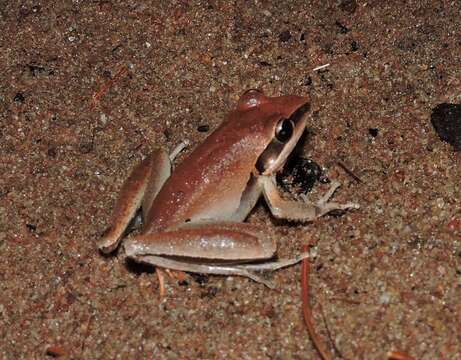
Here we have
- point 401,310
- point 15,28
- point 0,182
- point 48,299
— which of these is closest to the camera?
point 401,310

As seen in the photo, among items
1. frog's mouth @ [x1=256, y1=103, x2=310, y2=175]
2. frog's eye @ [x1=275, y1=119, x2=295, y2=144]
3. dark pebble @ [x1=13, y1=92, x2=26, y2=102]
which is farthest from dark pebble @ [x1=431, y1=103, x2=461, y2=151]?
dark pebble @ [x1=13, y1=92, x2=26, y2=102]

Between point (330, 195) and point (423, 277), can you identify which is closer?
point (423, 277)

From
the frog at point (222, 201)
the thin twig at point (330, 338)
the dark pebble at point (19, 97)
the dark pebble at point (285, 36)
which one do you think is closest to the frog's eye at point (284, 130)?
the frog at point (222, 201)

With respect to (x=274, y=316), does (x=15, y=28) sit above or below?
above

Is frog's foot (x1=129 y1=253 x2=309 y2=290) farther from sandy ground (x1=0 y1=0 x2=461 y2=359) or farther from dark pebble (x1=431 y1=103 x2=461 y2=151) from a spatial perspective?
dark pebble (x1=431 y1=103 x2=461 y2=151)

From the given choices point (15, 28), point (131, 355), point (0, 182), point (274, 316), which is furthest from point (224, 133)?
point (15, 28)

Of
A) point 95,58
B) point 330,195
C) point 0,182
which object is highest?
point 95,58

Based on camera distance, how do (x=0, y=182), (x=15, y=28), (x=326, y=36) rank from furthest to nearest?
(x=15, y=28)
(x=326, y=36)
(x=0, y=182)

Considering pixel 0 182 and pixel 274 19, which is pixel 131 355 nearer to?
pixel 0 182
